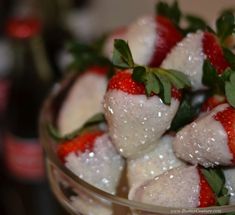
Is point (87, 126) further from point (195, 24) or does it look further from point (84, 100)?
point (195, 24)

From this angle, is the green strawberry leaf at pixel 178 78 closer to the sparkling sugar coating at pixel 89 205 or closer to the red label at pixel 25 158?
the sparkling sugar coating at pixel 89 205

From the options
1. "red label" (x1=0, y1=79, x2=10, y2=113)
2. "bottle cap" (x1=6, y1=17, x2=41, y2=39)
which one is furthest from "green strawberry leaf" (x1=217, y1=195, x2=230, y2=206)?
"red label" (x1=0, y1=79, x2=10, y2=113)

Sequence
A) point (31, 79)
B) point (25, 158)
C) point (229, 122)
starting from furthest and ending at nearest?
point (31, 79) → point (25, 158) → point (229, 122)

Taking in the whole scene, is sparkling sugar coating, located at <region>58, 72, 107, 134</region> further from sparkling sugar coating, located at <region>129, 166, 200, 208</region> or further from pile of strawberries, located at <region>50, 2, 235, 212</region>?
sparkling sugar coating, located at <region>129, 166, 200, 208</region>

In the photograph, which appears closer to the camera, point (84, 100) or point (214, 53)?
point (214, 53)

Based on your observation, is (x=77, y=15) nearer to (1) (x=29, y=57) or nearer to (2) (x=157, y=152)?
(1) (x=29, y=57)

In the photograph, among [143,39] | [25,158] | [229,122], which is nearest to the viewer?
[229,122]

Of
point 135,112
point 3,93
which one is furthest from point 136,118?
point 3,93

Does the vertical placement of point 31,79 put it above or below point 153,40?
below
